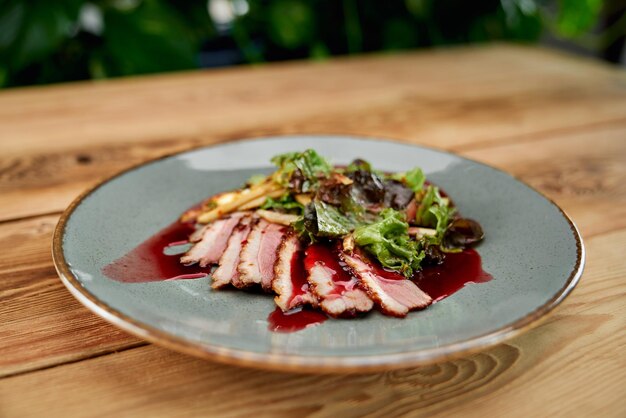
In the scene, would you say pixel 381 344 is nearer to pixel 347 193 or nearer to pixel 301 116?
pixel 347 193

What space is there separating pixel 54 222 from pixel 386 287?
3.14 feet

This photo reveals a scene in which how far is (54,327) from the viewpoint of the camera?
1.15 meters

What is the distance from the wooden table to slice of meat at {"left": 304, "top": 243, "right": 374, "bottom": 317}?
0.12 metres

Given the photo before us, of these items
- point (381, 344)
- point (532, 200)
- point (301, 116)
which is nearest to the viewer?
point (381, 344)

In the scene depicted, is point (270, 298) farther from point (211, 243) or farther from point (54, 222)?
point (54, 222)

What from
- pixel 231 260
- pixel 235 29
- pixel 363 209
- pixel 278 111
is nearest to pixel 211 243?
pixel 231 260

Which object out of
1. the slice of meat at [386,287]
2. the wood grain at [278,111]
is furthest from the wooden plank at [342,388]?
the wood grain at [278,111]

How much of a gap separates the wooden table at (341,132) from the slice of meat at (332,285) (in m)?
0.12

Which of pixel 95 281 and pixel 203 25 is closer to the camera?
pixel 95 281

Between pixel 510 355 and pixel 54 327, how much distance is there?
34.1 inches

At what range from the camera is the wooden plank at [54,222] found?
3.63ft

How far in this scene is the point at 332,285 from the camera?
1.14 m

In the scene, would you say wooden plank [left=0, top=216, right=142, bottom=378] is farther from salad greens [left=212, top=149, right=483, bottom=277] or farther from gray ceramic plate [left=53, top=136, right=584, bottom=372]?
salad greens [left=212, top=149, right=483, bottom=277]

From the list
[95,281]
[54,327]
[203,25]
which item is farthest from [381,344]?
[203,25]
